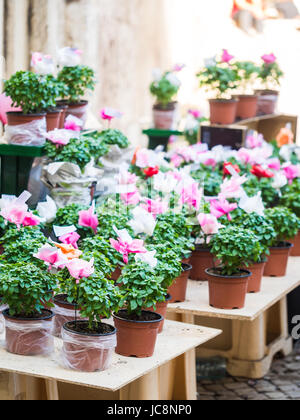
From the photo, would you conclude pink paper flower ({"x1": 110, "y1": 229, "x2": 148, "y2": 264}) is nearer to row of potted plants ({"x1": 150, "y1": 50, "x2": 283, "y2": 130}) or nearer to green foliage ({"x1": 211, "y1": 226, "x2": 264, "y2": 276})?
green foliage ({"x1": 211, "y1": 226, "x2": 264, "y2": 276})

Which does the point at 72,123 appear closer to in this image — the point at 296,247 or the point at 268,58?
the point at 296,247

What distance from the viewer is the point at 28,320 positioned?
131 inches

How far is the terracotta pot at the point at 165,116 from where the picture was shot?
20.0 ft

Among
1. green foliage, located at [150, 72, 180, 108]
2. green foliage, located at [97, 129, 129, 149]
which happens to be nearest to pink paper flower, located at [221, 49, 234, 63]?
green foliage, located at [150, 72, 180, 108]

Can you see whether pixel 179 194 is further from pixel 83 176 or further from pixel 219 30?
pixel 219 30

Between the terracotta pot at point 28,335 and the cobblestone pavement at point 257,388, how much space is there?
2.05 metres

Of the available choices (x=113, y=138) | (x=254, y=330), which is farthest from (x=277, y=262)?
(x=113, y=138)

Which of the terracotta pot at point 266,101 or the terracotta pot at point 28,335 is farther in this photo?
the terracotta pot at point 266,101

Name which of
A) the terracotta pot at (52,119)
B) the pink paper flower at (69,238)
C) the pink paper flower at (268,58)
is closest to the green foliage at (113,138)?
the terracotta pot at (52,119)

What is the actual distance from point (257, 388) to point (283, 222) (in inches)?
49.3

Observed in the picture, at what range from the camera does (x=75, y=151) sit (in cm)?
436

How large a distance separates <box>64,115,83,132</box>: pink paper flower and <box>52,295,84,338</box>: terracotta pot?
1.33 metres

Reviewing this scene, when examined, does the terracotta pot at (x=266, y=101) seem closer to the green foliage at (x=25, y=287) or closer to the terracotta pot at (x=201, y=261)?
the terracotta pot at (x=201, y=261)

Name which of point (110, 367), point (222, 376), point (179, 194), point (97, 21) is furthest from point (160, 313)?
point (97, 21)
